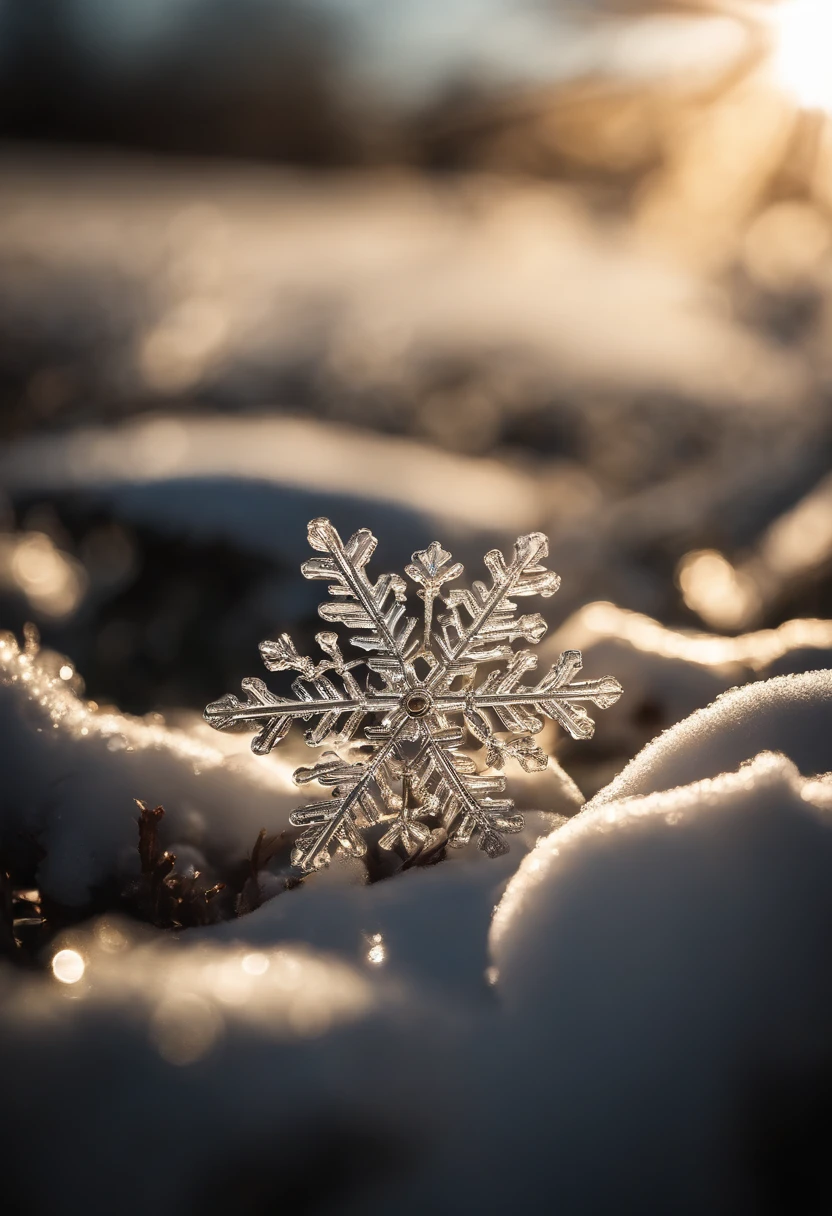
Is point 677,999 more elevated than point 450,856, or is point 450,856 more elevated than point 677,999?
point 450,856

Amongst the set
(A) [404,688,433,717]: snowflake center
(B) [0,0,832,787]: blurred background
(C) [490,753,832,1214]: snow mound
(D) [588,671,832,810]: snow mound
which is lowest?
(C) [490,753,832,1214]: snow mound

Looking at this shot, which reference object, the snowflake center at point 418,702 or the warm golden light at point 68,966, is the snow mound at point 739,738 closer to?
the snowflake center at point 418,702

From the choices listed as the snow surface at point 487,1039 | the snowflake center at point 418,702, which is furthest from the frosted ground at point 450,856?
the snowflake center at point 418,702

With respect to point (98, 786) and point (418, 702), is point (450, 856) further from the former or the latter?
point (98, 786)

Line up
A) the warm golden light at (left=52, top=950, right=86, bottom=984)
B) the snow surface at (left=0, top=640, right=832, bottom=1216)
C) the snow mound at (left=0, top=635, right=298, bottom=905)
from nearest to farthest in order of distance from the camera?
the snow surface at (left=0, top=640, right=832, bottom=1216) → the warm golden light at (left=52, top=950, right=86, bottom=984) → the snow mound at (left=0, top=635, right=298, bottom=905)

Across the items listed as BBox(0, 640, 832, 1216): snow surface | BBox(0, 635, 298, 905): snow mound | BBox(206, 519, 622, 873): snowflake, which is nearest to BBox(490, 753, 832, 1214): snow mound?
BBox(0, 640, 832, 1216): snow surface

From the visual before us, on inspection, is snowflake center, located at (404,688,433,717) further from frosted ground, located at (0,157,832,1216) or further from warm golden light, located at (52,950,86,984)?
warm golden light, located at (52,950,86,984)

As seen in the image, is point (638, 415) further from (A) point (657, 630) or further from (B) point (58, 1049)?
(B) point (58, 1049)

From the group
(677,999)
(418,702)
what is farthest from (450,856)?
(677,999)
